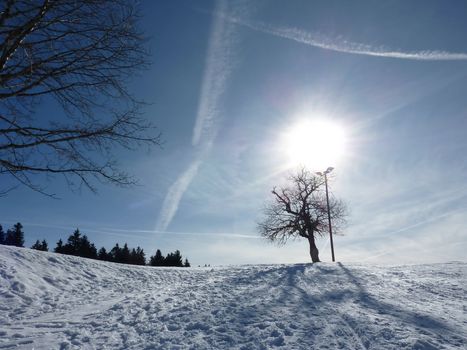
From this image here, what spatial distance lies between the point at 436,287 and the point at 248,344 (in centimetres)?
868

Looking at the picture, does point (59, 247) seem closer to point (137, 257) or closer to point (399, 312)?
point (137, 257)

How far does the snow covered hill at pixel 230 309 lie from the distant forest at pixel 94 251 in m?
55.5

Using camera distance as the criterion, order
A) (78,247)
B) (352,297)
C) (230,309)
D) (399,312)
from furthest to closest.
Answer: (78,247)
(352,297)
(230,309)
(399,312)

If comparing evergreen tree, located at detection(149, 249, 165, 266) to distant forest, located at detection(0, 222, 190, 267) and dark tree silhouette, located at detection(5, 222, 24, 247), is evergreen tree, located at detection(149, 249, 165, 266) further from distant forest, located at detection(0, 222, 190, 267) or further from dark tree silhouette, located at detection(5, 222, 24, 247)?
dark tree silhouette, located at detection(5, 222, 24, 247)

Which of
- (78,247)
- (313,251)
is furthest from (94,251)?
(313,251)

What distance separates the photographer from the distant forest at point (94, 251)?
6425cm

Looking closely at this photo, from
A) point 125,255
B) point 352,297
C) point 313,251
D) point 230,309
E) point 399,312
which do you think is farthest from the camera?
point 125,255

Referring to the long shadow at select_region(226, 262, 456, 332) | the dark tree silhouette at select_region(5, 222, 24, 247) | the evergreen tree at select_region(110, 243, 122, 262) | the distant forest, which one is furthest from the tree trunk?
the dark tree silhouette at select_region(5, 222, 24, 247)

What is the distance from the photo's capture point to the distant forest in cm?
6425

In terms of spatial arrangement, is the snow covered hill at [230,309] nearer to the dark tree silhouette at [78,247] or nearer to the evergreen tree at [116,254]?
→ the dark tree silhouette at [78,247]

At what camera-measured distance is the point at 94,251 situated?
215ft

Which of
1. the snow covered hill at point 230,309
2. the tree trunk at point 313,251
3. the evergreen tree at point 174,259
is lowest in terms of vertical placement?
the snow covered hill at point 230,309

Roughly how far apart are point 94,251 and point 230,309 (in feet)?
215

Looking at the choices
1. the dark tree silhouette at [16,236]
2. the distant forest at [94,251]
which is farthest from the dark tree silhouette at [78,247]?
the dark tree silhouette at [16,236]
